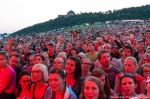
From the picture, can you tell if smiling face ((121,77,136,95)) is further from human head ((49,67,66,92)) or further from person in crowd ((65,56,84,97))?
person in crowd ((65,56,84,97))

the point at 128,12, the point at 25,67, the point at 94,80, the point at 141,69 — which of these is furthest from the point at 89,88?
the point at 128,12

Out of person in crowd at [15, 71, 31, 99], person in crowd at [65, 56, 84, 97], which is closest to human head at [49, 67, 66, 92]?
person in crowd at [65, 56, 84, 97]

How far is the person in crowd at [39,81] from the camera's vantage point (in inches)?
185

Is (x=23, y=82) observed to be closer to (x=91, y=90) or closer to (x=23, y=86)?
(x=23, y=86)

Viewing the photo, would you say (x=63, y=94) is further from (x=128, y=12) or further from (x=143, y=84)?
(x=128, y=12)

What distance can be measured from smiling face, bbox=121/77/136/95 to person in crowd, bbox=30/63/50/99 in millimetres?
1364

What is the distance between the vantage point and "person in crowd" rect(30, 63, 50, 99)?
4699 mm

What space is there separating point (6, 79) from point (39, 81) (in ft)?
3.17

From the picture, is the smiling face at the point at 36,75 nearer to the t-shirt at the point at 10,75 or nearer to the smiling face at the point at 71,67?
the smiling face at the point at 71,67

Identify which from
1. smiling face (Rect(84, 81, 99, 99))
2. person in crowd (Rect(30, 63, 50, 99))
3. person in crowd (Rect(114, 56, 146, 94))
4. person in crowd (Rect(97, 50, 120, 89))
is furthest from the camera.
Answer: person in crowd (Rect(97, 50, 120, 89))

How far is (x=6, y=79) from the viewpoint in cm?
539

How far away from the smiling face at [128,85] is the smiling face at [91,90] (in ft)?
2.27

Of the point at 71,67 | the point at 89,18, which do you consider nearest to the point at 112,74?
the point at 71,67

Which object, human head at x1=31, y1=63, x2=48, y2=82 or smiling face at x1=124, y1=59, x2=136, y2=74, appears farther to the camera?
smiling face at x1=124, y1=59, x2=136, y2=74
